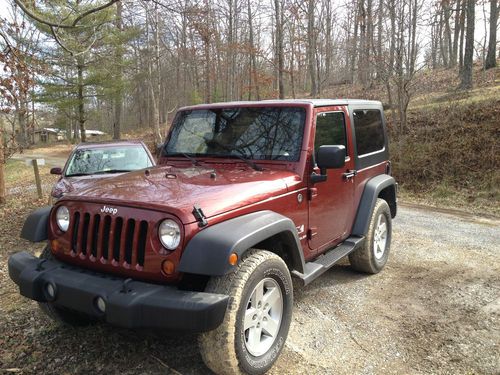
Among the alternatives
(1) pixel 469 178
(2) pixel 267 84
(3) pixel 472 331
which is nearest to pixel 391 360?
(3) pixel 472 331

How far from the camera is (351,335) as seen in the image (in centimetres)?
356

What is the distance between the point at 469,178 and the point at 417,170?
1399 millimetres

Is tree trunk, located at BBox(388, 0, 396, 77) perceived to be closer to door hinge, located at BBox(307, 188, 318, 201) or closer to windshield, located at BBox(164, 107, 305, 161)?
windshield, located at BBox(164, 107, 305, 161)

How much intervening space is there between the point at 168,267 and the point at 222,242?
380 millimetres

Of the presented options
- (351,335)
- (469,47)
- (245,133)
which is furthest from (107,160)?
(469,47)

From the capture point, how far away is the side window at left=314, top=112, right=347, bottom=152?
395 centimetres

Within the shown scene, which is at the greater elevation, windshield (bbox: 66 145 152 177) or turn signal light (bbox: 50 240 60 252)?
windshield (bbox: 66 145 152 177)

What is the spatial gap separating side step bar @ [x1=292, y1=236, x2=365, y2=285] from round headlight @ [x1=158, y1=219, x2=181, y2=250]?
113cm

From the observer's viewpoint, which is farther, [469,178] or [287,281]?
[469,178]

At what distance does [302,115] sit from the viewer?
3.86 meters

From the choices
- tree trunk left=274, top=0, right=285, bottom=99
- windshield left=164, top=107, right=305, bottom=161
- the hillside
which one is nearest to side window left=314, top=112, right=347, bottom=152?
windshield left=164, top=107, right=305, bottom=161

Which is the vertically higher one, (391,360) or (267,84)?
(267,84)

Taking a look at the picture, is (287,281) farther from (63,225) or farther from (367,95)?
(367,95)

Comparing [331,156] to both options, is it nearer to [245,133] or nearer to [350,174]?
[245,133]
